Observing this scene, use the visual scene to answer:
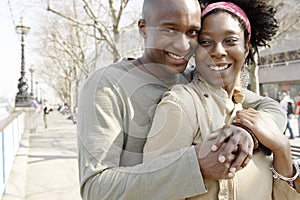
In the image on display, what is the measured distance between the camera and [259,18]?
153 centimetres

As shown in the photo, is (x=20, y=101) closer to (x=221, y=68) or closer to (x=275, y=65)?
(x=221, y=68)

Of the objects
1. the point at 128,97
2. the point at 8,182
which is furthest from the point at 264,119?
the point at 8,182

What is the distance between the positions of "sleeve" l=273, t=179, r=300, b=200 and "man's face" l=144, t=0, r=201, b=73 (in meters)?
0.54

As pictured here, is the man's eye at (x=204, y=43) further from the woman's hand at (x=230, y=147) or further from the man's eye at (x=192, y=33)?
the woman's hand at (x=230, y=147)

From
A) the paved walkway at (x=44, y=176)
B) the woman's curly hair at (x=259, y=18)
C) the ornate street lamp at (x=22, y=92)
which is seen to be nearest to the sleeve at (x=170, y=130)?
the woman's curly hair at (x=259, y=18)

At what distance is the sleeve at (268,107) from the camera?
134 centimetres

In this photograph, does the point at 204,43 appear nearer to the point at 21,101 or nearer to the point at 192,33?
the point at 192,33

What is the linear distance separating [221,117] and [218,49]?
9.5 inches

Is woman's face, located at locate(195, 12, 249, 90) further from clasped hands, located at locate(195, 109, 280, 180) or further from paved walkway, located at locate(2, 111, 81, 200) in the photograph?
paved walkway, located at locate(2, 111, 81, 200)

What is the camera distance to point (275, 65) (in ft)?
111

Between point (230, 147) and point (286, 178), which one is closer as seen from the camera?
point (230, 147)

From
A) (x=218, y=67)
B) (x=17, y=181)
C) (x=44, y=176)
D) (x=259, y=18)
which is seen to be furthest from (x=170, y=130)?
(x=44, y=176)

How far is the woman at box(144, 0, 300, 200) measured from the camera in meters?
1.10

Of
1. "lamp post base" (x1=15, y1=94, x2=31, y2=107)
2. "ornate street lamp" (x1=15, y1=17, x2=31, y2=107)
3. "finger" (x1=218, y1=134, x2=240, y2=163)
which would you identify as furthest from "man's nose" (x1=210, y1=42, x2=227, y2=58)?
"lamp post base" (x1=15, y1=94, x2=31, y2=107)
